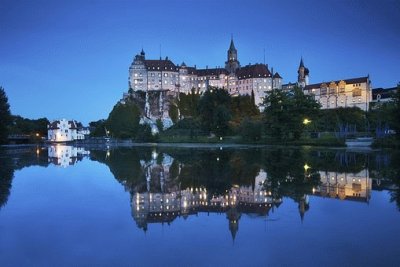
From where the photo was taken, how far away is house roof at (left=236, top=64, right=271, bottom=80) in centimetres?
13400

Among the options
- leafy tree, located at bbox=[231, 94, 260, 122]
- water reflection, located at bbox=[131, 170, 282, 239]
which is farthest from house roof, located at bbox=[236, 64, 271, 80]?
water reflection, located at bbox=[131, 170, 282, 239]

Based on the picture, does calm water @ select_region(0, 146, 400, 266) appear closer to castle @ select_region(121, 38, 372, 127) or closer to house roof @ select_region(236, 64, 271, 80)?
castle @ select_region(121, 38, 372, 127)

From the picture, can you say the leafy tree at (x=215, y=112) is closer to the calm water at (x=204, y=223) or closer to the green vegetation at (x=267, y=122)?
the green vegetation at (x=267, y=122)

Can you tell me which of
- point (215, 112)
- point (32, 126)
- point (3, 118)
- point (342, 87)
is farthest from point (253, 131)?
point (32, 126)

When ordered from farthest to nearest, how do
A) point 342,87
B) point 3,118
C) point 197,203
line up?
point 342,87 < point 3,118 < point 197,203

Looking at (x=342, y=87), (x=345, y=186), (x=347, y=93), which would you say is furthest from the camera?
(x=342, y=87)

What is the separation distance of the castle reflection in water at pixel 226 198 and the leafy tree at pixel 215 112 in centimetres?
5219

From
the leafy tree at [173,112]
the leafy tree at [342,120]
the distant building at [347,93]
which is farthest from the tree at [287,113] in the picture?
the leafy tree at [173,112]

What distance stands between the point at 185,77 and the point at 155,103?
24.0 metres

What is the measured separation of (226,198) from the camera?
40.6 ft

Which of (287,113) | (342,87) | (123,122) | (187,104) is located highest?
(342,87)

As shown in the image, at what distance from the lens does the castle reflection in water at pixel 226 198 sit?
10.3 meters

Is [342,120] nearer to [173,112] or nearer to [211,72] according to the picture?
[173,112]

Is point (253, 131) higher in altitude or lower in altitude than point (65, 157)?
higher
